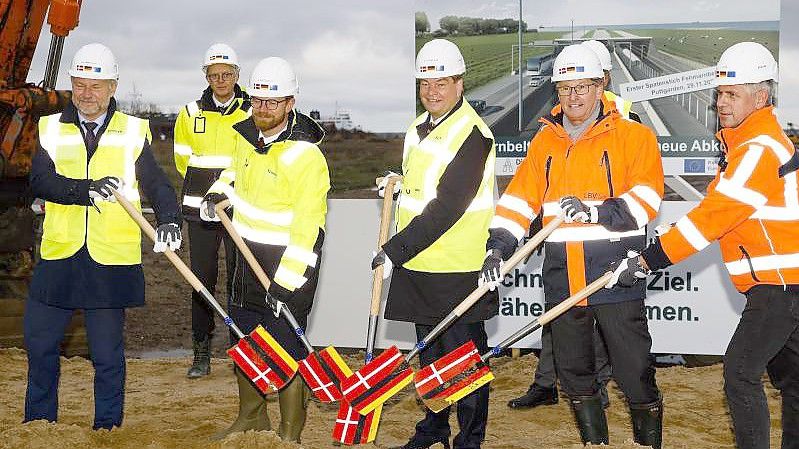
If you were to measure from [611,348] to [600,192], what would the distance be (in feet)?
1.89

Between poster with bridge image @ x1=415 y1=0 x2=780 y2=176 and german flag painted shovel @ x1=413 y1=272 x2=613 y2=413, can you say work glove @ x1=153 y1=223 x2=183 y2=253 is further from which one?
poster with bridge image @ x1=415 y1=0 x2=780 y2=176

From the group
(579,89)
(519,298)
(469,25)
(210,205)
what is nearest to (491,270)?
(579,89)

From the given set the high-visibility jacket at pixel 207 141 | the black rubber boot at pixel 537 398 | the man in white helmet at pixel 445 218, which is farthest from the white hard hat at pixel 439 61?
the black rubber boot at pixel 537 398

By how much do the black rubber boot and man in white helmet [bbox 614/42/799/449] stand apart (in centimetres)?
203

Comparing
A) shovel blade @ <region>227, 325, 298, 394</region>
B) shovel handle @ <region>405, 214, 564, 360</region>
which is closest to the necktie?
shovel blade @ <region>227, 325, 298, 394</region>

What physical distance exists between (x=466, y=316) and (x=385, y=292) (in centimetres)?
236

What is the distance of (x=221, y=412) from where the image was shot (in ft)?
18.1

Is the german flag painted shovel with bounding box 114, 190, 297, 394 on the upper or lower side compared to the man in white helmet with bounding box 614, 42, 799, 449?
lower

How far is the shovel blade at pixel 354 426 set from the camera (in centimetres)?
411

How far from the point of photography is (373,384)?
162 inches

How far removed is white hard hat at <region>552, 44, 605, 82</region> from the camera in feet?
12.4

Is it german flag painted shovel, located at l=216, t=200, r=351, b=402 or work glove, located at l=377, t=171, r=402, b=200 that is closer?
german flag painted shovel, located at l=216, t=200, r=351, b=402

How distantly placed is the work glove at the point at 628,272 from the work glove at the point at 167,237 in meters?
1.77

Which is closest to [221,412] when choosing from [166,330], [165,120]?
[166,330]
